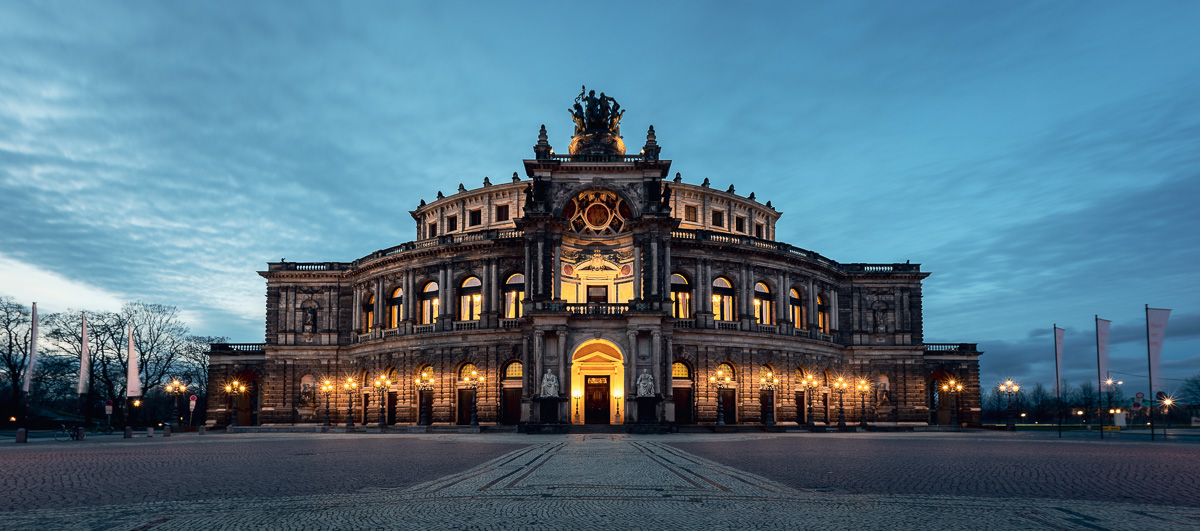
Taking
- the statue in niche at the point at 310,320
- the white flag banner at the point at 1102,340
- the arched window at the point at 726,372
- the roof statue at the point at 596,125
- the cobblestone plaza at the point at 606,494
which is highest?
the roof statue at the point at 596,125

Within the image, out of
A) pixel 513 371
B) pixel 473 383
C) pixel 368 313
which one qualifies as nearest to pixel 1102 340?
pixel 513 371

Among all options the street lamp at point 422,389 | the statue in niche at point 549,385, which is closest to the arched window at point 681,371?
the statue in niche at point 549,385

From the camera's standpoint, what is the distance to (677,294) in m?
63.4

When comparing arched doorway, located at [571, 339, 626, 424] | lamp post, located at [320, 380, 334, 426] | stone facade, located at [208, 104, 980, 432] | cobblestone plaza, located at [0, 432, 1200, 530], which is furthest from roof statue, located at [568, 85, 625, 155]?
cobblestone plaza, located at [0, 432, 1200, 530]

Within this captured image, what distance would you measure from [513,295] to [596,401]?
11078 mm

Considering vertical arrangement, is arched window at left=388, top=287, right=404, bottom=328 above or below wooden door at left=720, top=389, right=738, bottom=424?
above

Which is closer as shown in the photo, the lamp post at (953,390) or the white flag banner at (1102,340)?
the white flag banner at (1102,340)

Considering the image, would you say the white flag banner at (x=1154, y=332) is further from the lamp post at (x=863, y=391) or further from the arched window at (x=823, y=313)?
the arched window at (x=823, y=313)

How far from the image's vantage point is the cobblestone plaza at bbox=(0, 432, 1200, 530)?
434 inches

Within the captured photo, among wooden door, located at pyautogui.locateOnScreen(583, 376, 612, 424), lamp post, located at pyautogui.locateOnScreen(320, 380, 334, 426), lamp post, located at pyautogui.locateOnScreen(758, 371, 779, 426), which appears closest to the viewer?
wooden door, located at pyautogui.locateOnScreen(583, 376, 612, 424)

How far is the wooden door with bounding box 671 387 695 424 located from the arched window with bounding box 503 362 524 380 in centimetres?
1183

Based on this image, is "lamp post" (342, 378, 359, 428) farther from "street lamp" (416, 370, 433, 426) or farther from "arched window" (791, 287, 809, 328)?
"arched window" (791, 287, 809, 328)

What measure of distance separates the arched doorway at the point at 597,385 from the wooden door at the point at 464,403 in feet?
28.8

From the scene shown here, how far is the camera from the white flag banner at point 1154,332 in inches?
1709
